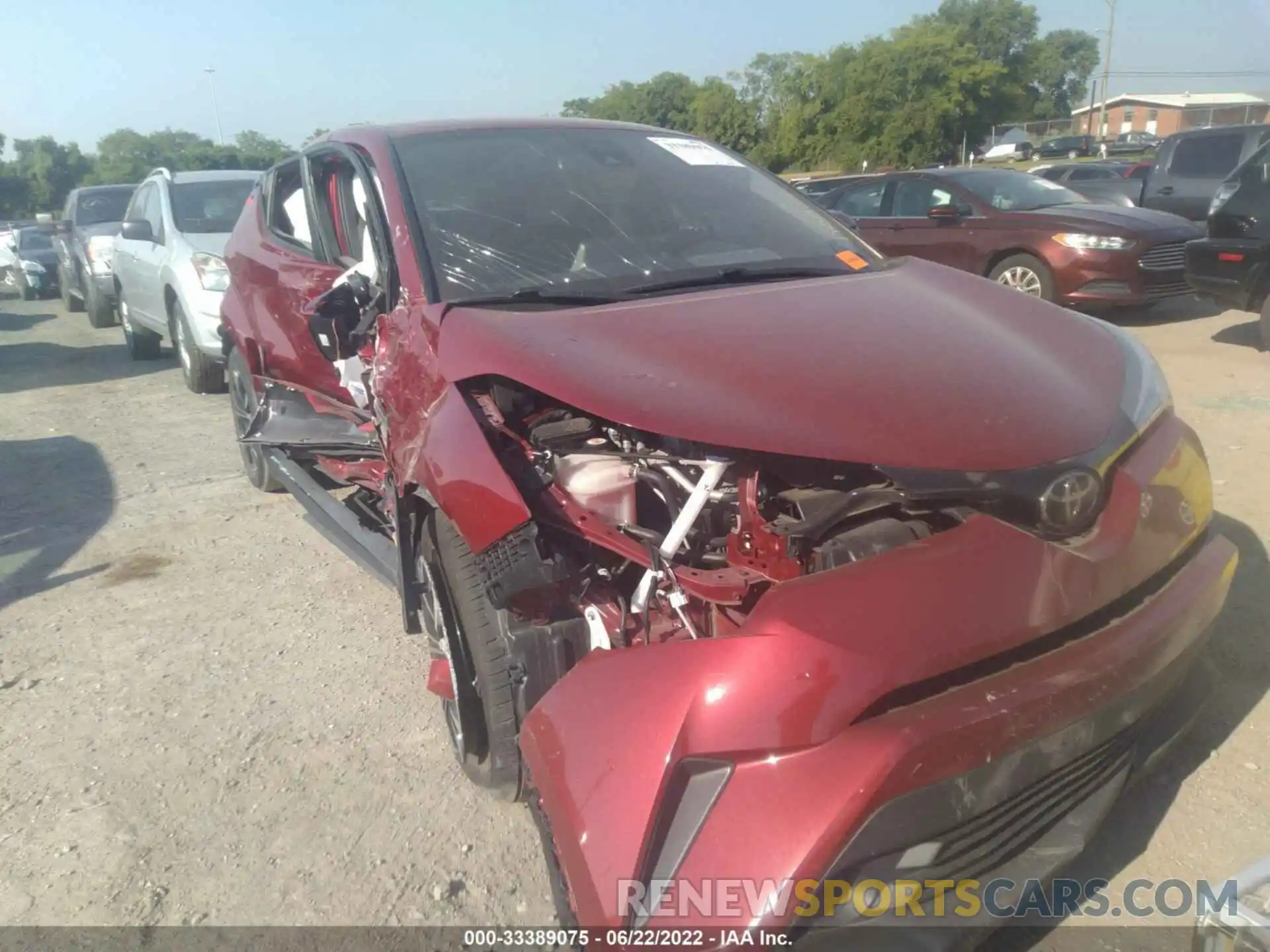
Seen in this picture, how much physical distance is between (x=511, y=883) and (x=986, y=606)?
135 centimetres

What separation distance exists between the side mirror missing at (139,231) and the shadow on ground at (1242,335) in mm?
7989

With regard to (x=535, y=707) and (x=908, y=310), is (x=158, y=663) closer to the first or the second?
(x=535, y=707)

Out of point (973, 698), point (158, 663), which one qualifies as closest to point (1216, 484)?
point (973, 698)

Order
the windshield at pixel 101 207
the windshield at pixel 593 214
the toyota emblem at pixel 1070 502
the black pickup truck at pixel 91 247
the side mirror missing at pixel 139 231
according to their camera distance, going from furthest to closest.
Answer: the windshield at pixel 101 207
the black pickup truck at pixel 91 247
the side mirror missing at pixel 139 231
the windshield at pixel 593 214
the toyota emblem at pixel 1070 502

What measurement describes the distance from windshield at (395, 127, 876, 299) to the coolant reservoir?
67cm

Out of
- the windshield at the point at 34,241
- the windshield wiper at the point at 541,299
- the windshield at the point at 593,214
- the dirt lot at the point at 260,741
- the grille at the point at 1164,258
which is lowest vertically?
the windshield at the point at 34,241

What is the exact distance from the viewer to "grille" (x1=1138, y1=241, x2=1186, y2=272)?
8156 mm

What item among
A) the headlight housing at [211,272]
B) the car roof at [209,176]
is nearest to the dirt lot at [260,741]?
the headlight housing at [211,272]

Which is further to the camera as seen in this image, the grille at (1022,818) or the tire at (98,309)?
the tire at (98,309)

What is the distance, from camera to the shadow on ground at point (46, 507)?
14.9 ft

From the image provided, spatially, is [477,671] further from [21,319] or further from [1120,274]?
[21,319]

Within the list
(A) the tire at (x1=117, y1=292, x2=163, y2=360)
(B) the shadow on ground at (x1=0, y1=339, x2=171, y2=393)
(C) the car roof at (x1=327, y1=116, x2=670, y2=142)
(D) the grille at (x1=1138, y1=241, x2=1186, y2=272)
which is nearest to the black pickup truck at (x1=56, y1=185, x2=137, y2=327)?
(B) the shadow on ground at (x1=0, y1=339, x2=171, y2=393)

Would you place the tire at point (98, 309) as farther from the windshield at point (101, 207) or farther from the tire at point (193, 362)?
the tire at point (193, 362)

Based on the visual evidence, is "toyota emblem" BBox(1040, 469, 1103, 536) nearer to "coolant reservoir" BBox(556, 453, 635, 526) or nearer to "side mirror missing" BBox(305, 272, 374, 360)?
"coolant reservoir" BBox(556, 453, 635, 526)
